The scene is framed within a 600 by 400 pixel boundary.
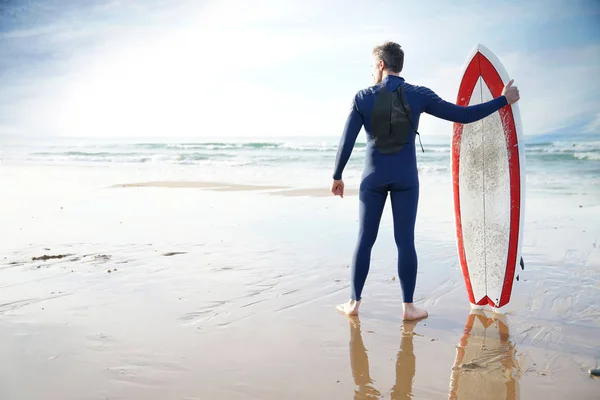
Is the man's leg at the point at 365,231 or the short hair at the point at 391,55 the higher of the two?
the short hair at the point at 391,55

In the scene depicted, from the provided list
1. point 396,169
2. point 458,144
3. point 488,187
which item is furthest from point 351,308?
point 458,144

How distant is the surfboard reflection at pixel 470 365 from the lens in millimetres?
2219

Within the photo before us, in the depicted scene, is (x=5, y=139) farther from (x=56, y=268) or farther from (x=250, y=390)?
(x=250, y=390)

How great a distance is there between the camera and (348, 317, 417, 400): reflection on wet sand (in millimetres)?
2223

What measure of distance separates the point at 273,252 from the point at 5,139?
46115 millimetres

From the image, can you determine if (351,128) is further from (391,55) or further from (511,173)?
(511,173)

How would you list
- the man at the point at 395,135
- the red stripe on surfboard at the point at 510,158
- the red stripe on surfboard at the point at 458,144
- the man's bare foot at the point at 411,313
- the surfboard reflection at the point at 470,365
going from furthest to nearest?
the red stripe on surfboard at the point at 458,144
the red stripe on surfboard at the point at 510,158
the man's bare foot at the point at 411,313
the man at the point at 395,135
the surfboard reflection at the point at 470,365

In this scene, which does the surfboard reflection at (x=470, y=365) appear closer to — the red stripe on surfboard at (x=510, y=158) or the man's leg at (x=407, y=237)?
the man's leg at (x=407, y=237)

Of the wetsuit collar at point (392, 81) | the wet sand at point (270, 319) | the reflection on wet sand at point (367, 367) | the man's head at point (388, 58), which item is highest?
the man's head at point (388, 58)

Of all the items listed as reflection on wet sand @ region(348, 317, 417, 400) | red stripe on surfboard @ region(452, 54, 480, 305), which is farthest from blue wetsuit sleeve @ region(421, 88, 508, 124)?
reflection on wet sand @ region(348, 317, 417, 400)

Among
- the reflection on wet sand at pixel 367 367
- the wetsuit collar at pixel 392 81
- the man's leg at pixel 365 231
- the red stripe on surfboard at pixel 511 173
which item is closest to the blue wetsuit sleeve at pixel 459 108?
the wetsuit collar at pixel 392 81

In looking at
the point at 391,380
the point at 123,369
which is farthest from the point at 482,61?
the point at 123,369

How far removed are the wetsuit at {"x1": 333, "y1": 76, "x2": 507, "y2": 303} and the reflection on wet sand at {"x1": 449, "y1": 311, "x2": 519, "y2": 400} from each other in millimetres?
450

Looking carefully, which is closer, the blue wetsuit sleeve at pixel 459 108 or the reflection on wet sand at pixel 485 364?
the reflection on wet sand at pixel 485 364
